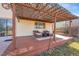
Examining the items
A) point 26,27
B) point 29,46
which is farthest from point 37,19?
point 29,46

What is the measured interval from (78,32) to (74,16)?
364 mm

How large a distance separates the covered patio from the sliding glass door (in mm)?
95

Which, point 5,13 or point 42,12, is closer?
point 5,13

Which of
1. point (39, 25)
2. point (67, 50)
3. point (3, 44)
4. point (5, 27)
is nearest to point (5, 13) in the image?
point (5, 27)

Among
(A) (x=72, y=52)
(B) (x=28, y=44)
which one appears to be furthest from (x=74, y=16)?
(B) (x=28, y=44)

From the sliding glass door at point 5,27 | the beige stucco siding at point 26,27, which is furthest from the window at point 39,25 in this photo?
the sliding glass door at point 5,27

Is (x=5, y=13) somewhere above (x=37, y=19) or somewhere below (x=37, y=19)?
above

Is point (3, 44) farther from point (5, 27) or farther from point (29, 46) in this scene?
point (29, 46)

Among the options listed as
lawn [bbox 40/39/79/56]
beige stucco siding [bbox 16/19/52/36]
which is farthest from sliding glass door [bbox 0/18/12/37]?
lawn [bbox 40/39/79/56]

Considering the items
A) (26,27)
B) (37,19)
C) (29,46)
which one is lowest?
(29,46)

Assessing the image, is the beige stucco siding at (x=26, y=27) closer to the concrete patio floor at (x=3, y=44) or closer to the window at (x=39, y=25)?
the window at (x=39, y=25)

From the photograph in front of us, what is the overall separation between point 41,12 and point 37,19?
0.18 metres

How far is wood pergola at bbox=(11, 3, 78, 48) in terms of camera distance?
10.5 ft

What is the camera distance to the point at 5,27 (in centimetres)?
324
